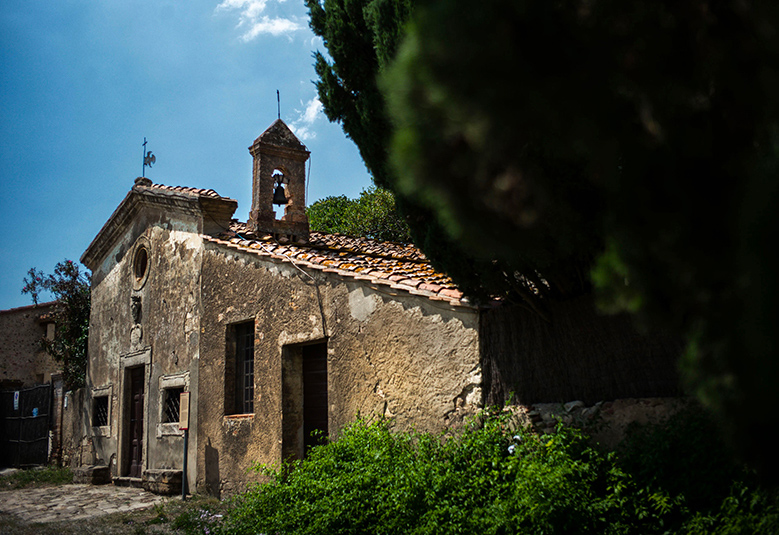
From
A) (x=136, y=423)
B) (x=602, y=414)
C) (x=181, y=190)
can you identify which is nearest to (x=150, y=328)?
(x=136, y=423)

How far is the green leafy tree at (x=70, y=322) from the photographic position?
14750 millimetres

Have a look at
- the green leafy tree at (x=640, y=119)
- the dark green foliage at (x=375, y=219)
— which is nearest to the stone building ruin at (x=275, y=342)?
the green leafy tree at (x=640, y=119)

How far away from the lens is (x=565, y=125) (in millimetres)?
1728

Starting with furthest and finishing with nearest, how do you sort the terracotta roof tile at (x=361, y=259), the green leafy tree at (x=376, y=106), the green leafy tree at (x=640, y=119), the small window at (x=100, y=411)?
the small window at (x=100, y=411)
the terracotta roof tile at (x=361, y=259)
the green leafy tree at (x=376, y=106)
the green leafy tree at (x=640, y=119)

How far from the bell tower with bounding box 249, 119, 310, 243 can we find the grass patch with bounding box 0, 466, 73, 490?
709 cm

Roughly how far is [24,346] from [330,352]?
682 inches

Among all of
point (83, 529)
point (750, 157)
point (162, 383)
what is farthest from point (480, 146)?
point (162, 383)

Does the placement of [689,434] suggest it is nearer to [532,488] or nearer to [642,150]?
[532,488]

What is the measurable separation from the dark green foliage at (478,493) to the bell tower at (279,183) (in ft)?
17.2

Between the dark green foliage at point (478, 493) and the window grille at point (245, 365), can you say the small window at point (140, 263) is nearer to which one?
the window grille at point (245, 365)

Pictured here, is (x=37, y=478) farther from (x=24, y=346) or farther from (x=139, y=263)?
(x=24, y=346)

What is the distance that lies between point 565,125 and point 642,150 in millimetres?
239

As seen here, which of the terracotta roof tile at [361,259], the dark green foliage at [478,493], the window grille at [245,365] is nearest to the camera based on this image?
the dark green foliage at [478,493]

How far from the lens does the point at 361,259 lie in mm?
8727
